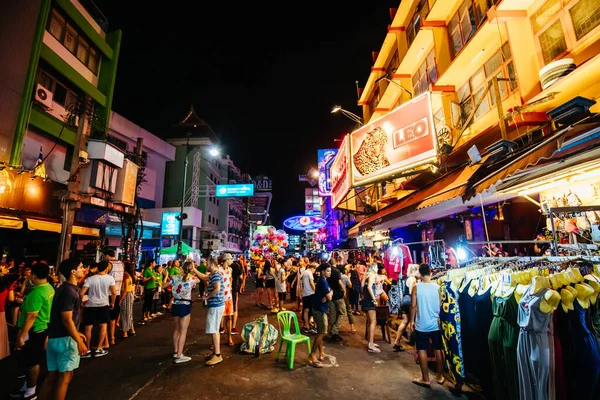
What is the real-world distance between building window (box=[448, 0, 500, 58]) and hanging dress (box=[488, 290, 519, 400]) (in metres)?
7.87

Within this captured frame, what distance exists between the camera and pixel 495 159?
578cm

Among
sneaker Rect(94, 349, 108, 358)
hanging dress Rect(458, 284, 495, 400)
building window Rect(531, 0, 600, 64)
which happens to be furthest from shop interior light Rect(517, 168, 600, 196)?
sneaker Rect(94, 349, 108, 358)

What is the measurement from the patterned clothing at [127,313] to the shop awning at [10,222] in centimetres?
673

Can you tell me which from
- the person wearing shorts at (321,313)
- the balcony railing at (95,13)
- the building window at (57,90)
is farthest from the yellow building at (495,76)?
the balcony railing at (95,13)

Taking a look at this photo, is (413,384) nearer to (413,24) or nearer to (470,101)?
(470,101)

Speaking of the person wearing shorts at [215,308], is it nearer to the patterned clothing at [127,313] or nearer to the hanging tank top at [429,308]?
the patterned clothing at [127,313]

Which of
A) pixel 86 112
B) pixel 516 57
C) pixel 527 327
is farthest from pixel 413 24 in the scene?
pixel 86 112

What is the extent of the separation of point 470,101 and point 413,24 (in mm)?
6153

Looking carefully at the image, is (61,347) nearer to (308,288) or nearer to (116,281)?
(116,281)

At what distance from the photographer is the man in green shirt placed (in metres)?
4.39

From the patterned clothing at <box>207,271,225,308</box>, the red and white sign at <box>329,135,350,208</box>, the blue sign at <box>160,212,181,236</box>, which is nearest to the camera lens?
the patterned clothing at <box>207,271,225,308</box>

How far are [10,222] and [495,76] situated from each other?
58.2 ft

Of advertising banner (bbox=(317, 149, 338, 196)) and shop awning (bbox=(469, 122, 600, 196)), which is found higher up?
advertising banner (bbox=(317, 149, 338, 196))

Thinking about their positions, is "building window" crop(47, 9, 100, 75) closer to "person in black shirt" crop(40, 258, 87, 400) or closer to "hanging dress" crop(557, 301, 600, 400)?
"person in black shirt" crop(40, 258, 87, 400)
